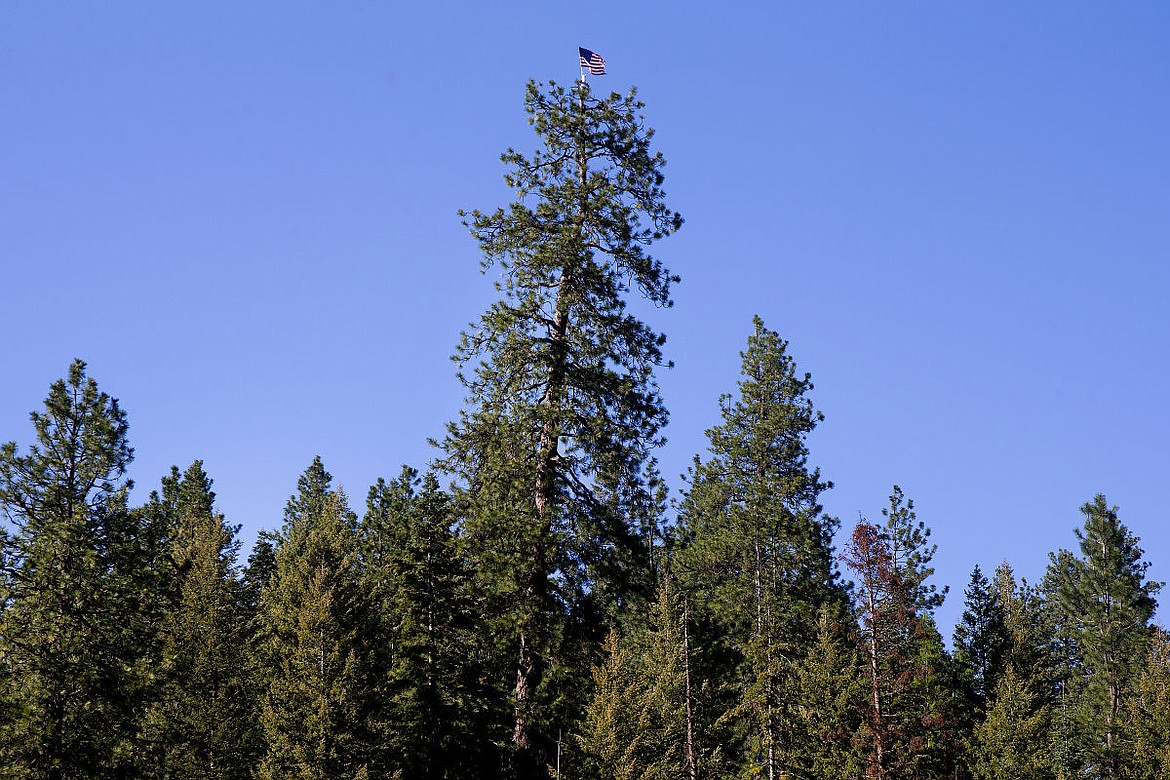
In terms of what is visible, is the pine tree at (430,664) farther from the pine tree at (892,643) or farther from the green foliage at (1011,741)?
the green foliage at (1011,741)

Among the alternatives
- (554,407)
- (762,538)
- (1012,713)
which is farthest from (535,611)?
(1012,713)

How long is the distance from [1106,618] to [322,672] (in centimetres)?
4861

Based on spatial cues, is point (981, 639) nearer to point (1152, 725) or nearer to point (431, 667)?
point (1152, 725)

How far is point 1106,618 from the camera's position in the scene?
64.5 m

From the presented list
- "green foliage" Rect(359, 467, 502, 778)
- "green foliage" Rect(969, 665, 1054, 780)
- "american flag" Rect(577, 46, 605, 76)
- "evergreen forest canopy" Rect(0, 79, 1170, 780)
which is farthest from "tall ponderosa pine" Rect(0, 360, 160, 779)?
"green foliage" Rect(969, 665, 1054, 780)

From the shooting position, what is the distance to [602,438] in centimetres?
2861

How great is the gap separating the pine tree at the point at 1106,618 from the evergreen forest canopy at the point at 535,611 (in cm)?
639

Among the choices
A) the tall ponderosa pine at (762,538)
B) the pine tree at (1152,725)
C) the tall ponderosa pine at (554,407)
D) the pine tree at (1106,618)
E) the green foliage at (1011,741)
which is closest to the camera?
the tall ponderosa pine at (554,407)

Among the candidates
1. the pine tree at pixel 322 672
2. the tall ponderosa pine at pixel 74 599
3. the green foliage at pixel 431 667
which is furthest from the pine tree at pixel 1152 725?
the tall ponderosa pine at pixel 74 599

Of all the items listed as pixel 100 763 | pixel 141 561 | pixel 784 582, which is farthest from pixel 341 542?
pixel 784 582

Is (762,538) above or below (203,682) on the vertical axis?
above

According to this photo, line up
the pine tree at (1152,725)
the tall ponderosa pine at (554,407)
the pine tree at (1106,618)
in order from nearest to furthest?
the tall ponderosa pine at (554,407), the pine tree at (1152,725), the pine tree at (1106,618)

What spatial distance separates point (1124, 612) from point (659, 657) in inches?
1512

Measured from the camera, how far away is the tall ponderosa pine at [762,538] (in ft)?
138
